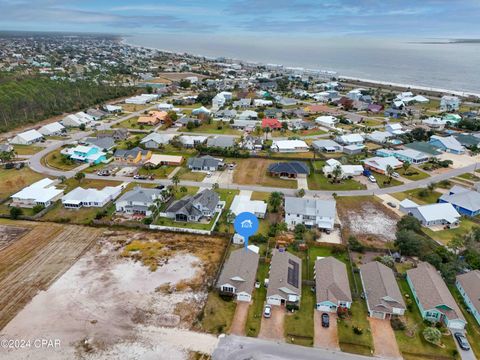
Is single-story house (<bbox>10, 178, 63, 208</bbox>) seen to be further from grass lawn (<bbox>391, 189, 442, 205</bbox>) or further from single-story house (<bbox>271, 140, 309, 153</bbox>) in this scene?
grass lawn (<bbox>391, 189, 442, 205</bbox>)

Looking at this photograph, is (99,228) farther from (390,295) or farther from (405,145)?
(405,145)

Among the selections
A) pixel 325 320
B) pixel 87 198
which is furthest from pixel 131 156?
pixel 325 320

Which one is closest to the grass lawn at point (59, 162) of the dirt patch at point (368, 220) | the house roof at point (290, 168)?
the house roof at point (290, 168)

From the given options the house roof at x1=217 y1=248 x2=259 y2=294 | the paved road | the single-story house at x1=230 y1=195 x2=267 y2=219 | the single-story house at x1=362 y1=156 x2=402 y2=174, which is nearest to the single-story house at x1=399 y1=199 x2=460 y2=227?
the single-story house at x1=362 y1=156 x2=402 y2=174

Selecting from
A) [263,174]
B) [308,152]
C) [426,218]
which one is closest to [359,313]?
[426,218]

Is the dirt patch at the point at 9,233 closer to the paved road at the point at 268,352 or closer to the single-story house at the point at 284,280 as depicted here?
the paved road at the point at 268,352

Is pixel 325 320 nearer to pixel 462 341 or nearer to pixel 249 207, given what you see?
pixel 462 341
